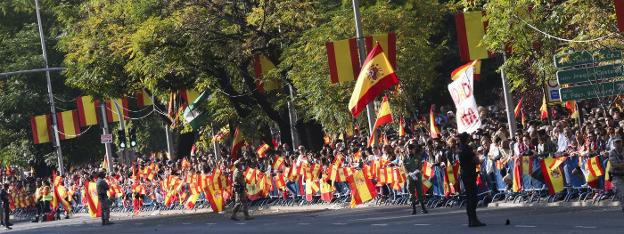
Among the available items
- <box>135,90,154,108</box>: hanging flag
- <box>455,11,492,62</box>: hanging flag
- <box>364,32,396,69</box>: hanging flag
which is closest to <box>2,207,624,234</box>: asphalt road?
<box>455,11,492,62</box>: hanging flag

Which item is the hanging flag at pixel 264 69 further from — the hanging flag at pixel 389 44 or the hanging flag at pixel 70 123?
the hanging flag at pixel 70 123

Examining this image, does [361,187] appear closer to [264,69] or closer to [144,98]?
[264,69]

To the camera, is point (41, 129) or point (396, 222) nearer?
point (396, 222)

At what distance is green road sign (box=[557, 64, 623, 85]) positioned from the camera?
24781 millimetres

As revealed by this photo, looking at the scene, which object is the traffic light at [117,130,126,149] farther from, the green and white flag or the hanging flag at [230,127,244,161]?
the hanging flag at [230,127,244,161]

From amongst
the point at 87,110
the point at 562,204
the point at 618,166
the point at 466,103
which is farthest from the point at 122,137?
the point at 618,166

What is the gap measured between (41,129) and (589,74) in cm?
3909

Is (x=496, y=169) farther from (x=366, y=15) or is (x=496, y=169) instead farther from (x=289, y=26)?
(x=289, y=26)

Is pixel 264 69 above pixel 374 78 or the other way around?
above

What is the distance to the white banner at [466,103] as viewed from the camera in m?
23.8

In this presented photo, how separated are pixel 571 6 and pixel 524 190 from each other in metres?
3.60

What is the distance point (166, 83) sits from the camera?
142ft

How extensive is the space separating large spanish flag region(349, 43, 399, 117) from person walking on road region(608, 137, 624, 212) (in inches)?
385

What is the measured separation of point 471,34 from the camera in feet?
100.0
